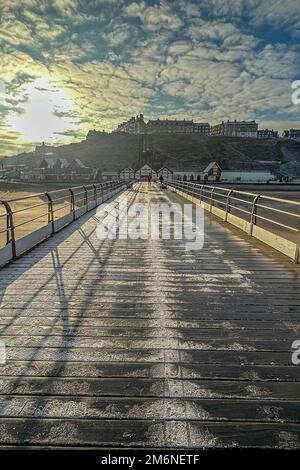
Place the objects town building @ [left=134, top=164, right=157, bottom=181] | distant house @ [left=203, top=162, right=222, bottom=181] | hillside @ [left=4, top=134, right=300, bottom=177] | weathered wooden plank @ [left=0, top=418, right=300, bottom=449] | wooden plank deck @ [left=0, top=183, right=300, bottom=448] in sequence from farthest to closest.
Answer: hillside @ [left=4, top=134, right=300, bottom=177], town building @ [left=134, top=164, right=157, bottom=181], distant house @ [left=203, top=162, right=222, bottom=181], wooden plank deck @ [left=0, top=183, right=300, bottom=448], weathered wooden plank @ [left=0, top=418, right=300, bottom=449]

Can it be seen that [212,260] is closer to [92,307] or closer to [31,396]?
[92,307]

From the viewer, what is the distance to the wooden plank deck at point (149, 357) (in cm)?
216

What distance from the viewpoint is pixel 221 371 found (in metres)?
2.80

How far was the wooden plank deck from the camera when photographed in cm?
216

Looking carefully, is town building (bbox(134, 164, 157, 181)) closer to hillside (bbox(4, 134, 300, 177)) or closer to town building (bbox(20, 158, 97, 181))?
town building (bbox(20, 158, 97, 181))

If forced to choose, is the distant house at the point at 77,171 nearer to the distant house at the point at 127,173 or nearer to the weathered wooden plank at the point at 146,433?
the distant house at the point at 127,173

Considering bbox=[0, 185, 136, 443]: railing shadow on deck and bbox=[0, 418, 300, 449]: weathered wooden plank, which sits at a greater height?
bbox=[0, 185, 136, 443]: railing shadow on deck

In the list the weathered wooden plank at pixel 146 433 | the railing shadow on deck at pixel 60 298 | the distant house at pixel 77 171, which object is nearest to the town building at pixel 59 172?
the distant house at pixel 77 171

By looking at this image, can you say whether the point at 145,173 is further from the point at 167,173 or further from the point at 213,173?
the point at 213,173

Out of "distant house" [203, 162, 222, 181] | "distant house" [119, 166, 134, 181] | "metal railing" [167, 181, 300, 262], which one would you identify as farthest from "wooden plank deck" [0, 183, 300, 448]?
"distant house" [119, 166, 134, 181]

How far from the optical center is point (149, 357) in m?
3.01
